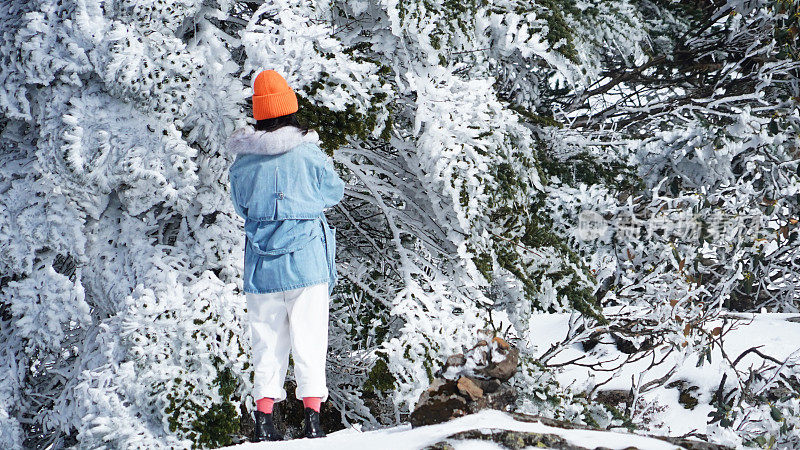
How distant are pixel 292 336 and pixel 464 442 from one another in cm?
120

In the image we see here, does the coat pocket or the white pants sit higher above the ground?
the coat pocket

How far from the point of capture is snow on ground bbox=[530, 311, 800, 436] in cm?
732

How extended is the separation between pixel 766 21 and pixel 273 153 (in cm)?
508

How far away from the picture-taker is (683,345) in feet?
20.6

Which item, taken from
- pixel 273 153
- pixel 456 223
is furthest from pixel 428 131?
pixel 273 153

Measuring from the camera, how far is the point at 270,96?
3.60 m

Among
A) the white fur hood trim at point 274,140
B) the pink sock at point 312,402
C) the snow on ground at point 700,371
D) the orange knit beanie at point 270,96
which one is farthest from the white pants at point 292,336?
the snow on ground at point 700,371

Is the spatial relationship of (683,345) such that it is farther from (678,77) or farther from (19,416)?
(19,416)

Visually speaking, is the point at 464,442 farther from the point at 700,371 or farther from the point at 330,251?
the point at 700,371

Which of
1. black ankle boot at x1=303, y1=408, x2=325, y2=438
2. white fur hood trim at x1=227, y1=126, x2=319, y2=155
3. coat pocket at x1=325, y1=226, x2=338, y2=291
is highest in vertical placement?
white fur hood trim at x1=227, y1=126, x2=319, y2=155

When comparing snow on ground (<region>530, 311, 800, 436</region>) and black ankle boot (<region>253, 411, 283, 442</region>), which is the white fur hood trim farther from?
snow on ground (<region>530, 311, 800, 436</region>)

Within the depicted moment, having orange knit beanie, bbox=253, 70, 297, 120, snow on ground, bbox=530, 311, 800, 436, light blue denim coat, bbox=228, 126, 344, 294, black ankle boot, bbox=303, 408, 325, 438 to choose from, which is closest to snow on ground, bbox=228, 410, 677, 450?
black ankle boot, bbox=303, 408, 325, 438

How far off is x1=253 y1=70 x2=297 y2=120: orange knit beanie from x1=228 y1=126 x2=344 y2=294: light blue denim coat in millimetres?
81

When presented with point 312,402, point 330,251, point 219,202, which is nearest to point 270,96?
point 330,251
